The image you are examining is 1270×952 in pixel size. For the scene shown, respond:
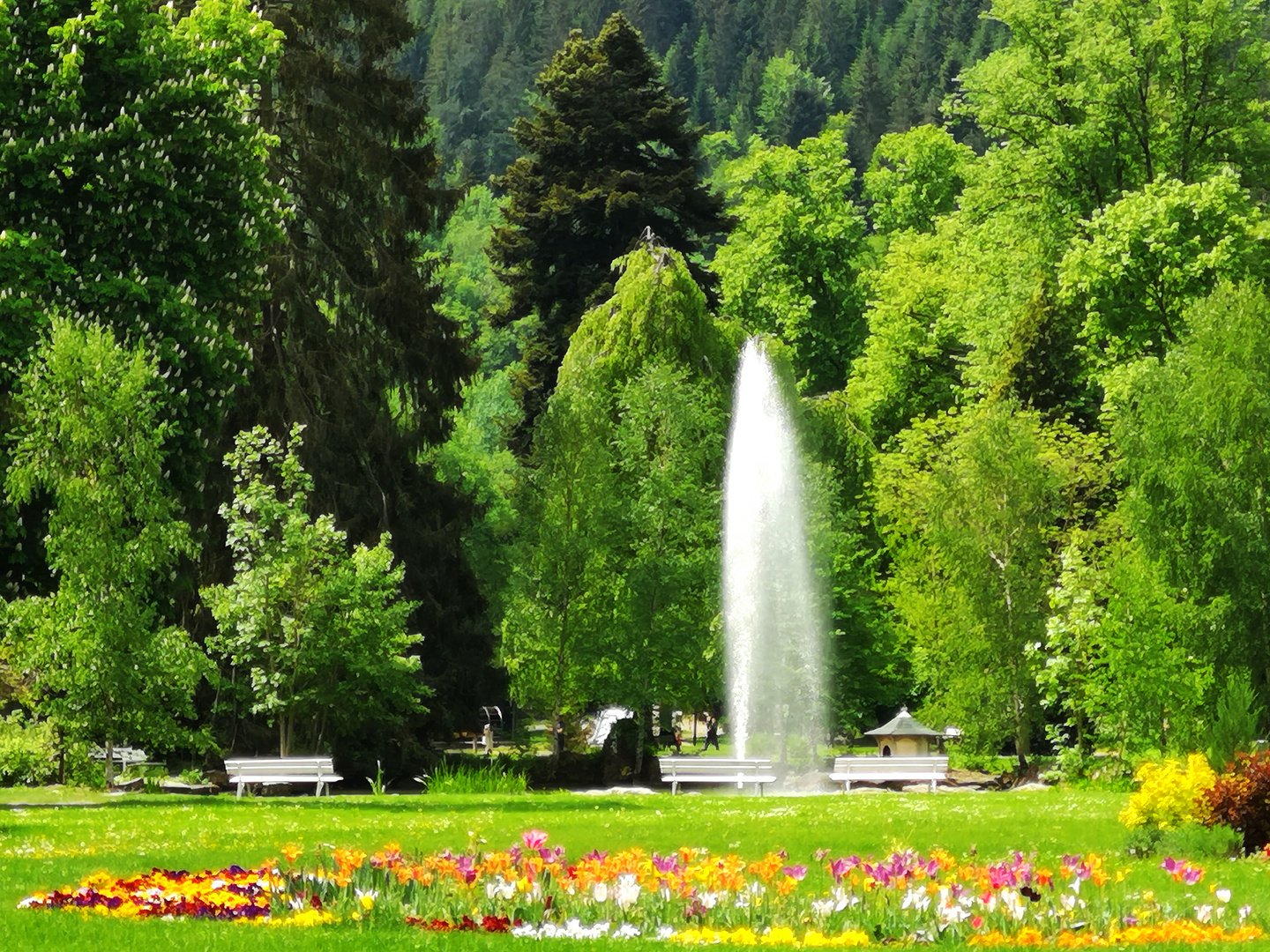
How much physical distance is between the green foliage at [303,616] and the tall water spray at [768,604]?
732 centimetres

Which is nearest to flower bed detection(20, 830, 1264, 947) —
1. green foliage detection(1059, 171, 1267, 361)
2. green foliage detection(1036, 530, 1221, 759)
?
green foliage detection(1036, 530, 1221, 759)

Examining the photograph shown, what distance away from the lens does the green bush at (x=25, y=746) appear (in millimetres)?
25875

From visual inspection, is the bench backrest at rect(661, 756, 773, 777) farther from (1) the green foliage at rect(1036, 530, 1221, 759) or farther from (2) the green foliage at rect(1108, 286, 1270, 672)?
(2) the green foliage at rect(1108, 286, 1270, 672)

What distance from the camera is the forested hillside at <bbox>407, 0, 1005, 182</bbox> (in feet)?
476

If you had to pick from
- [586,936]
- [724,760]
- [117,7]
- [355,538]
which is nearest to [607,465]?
[355,538]

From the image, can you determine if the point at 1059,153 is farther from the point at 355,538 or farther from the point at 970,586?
the point at 355,538

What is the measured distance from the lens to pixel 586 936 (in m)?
10.8

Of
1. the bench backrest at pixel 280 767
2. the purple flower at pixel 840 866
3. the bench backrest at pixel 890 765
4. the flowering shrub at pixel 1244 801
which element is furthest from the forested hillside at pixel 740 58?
the purple flower at pixel 840 866

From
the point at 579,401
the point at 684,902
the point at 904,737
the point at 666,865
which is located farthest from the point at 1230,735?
the point at 579,401

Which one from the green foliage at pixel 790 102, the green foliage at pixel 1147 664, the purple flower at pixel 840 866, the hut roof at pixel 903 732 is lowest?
the purple flower at pixel 840 866

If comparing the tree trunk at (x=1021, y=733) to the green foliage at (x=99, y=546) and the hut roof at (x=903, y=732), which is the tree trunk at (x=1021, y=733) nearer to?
the hut roof at (x=903, y=732)

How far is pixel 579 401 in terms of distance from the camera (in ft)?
122

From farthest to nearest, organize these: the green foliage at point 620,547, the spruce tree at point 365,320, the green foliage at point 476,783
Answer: the spruce tree at point 365,320
the green foliage at point 620,547
the green foliage at point 476,783

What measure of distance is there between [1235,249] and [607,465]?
14415mm
